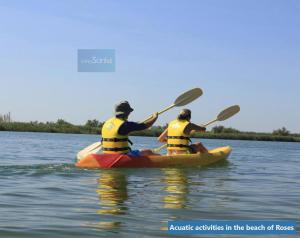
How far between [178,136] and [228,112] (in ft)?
13.7

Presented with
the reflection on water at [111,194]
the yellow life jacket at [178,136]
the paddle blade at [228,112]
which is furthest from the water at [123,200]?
the paddle blade at [228,112]

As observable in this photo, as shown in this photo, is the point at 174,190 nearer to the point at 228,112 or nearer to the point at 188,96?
the point at 188,96

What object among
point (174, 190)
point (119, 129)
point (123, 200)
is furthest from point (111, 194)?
point (119, 129)

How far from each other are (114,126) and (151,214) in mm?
4873

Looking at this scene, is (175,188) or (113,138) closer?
(175,188)

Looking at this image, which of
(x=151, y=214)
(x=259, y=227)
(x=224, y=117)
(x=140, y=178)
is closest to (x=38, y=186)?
(x=140, y=178)

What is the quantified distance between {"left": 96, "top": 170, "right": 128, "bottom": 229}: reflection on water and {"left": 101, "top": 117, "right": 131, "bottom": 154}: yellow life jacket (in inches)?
23.3

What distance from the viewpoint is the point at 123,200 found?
22.0 ft

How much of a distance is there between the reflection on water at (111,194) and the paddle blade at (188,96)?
4788 mm

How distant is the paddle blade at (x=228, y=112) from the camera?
15884 millimetres

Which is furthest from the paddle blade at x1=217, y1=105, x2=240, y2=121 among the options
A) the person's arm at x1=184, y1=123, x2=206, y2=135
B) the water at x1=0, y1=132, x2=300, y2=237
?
the water at x1=0, y1=132, x2=300, y2=237

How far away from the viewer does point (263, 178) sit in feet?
36.2

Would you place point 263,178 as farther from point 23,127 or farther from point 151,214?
point 23,127

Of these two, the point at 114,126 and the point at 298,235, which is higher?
the point at 114,126
